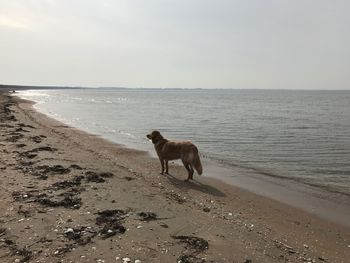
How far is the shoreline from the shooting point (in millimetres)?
9039

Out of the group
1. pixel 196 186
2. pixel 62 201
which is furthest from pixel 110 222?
pixel 196 186

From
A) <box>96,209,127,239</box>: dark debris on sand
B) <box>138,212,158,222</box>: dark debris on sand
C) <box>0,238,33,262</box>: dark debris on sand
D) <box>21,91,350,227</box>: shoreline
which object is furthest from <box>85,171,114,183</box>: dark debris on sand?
<box>0,238,33,262</box>: dark debris on sand

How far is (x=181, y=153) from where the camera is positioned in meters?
11.3

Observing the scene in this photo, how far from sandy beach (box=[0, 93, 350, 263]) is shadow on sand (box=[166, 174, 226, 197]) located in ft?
0.10

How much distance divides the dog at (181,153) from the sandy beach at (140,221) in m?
0.52

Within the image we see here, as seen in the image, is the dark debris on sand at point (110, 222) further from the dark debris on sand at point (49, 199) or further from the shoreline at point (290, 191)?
the shoreline at point (290, 191)

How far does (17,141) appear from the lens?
14.8m

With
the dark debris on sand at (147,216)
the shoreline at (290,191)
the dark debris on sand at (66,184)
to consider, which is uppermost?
the dark debris on sand at (66,184)

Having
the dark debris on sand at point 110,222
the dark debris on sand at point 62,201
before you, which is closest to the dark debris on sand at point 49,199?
the dark debris on sand at point 62,201

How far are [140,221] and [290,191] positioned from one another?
5.80 meters

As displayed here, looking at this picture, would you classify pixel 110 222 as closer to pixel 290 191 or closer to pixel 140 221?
pixel 140 221

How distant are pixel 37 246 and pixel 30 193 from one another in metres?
2.69

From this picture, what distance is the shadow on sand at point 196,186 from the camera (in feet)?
33.3

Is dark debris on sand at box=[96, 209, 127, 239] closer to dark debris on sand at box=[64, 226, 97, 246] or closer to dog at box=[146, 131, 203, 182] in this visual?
dark debris on sand at box=[64, 226, 97, 246]
